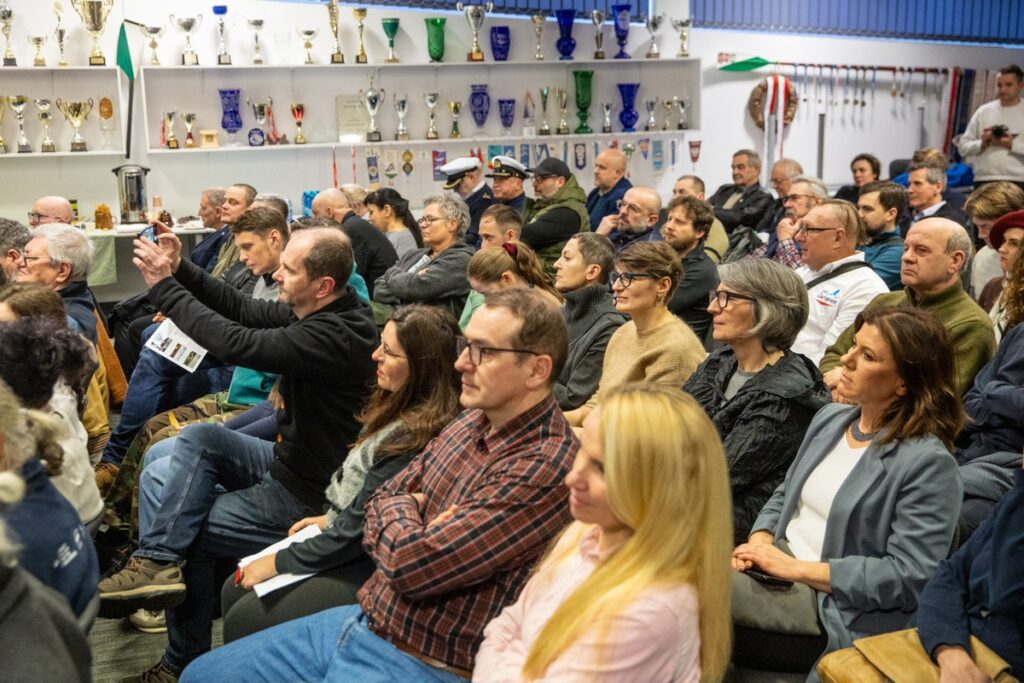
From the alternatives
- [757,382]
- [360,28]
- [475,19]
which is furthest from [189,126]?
[757,382]

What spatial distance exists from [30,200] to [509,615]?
7.24 meters

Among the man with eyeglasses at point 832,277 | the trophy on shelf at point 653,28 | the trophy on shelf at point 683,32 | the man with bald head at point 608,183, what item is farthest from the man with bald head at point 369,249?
the trophy on shelf at point 683,32

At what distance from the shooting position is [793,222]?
231 inches

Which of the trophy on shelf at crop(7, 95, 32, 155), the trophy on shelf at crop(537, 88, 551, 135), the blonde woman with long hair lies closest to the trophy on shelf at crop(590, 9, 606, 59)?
the trophy on shelf at crop(537, 88, 551, 135)

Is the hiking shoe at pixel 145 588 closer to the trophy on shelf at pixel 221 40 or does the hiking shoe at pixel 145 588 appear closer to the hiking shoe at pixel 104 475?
the hiking shoe at pixel 104 475

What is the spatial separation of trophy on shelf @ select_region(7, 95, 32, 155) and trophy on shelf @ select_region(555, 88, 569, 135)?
3.97 m

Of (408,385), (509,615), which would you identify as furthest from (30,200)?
(509,615)

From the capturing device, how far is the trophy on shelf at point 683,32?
9.14 meters

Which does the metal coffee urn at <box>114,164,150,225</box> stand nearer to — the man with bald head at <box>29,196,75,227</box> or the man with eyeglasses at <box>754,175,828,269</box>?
the man with bald head at <box>29,196,75,227</box>

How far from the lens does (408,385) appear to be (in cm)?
267

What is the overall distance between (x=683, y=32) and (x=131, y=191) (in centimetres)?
456

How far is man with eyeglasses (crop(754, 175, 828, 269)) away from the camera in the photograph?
18.6ft

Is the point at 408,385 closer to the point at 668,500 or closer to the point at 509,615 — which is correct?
the point at 509,615

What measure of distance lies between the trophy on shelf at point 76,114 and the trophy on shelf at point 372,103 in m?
1.99
